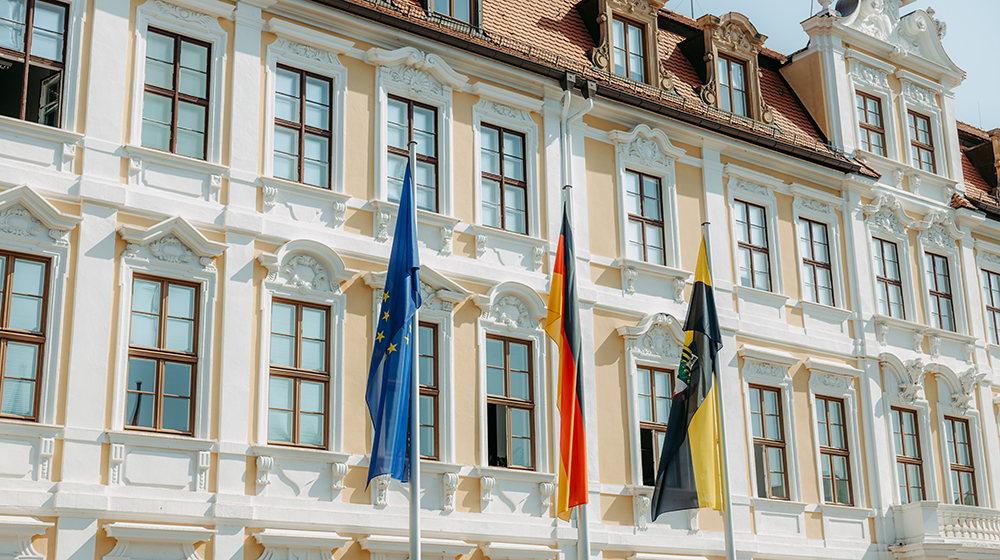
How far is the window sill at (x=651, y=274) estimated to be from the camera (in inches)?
741

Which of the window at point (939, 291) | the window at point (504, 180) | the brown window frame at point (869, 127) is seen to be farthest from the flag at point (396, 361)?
the window at point (939, 291)

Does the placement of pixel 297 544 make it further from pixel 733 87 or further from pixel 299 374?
pixel 733 87

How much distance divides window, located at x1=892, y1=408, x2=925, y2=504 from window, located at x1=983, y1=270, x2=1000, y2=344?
3.86 metres

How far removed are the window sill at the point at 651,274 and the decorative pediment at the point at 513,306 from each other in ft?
6.15

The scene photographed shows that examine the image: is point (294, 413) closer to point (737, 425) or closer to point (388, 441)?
point (388, 441)

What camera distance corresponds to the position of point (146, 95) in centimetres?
1490

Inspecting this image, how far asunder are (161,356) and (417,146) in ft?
16.8

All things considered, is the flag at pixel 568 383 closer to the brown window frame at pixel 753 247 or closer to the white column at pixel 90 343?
the white column at pixel 90 343

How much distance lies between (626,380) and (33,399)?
8.86 metres

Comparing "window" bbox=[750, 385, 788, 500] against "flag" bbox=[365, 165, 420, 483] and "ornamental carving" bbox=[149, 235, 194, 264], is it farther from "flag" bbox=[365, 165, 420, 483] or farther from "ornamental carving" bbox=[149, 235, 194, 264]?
"ornamental carving" bbox=[149, 235, 194, 264]

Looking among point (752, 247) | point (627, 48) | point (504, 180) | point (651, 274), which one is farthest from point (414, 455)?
point (627, 48)

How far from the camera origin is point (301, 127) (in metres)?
16.2

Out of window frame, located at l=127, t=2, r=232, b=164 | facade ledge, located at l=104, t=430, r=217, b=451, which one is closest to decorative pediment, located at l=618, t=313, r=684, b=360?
window frame, located at l=127, t=2, r=232, b=164

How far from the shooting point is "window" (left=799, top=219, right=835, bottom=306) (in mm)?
21531
